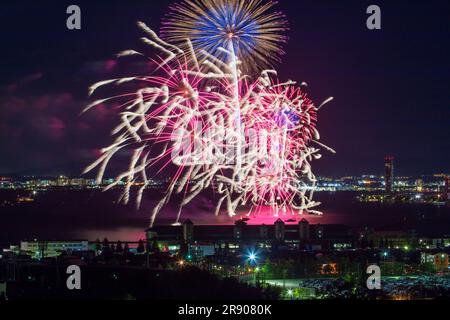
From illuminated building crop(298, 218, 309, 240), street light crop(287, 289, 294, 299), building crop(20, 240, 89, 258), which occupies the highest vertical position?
illuminated building crop(298, 218, 309, 240)

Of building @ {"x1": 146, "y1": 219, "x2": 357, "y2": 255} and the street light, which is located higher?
building @ {"x1": 146, "y1": 219, "x2": 357, "y2": 255}

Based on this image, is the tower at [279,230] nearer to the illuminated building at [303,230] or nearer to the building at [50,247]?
the illuminated building at [303,230]

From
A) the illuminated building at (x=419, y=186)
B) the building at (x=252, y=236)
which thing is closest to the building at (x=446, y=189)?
the illuminated building at (x=419, y=186)

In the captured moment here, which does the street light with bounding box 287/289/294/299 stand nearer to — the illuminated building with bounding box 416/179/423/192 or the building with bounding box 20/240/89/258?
the building with bounding box 20/240/89/258

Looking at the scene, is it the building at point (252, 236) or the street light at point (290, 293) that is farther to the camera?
the building at point (252, 236)

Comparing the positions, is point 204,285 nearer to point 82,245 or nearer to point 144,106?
point 144,106

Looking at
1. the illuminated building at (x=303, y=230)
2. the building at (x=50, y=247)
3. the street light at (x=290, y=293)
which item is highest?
the illuminated building at (x=303, y=230)

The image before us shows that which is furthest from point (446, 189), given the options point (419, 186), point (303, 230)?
point (303, 230)

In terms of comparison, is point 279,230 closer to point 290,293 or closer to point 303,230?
point 303,230

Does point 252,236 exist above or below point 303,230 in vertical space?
below

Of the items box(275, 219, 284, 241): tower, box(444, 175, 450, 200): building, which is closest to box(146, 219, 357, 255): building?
box(275, 219, 284, 241): tower

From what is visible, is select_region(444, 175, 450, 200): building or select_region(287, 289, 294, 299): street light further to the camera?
select_region(444, 175, 450, 200): building
